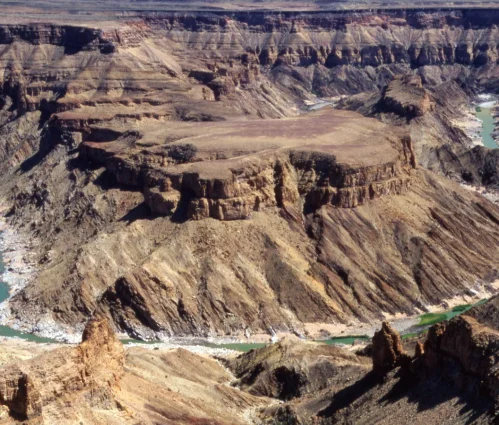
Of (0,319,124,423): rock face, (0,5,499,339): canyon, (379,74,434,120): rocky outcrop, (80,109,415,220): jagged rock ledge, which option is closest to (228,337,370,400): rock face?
(0,319,124,423): rock face

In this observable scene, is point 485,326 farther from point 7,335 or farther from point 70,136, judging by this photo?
point 70,136

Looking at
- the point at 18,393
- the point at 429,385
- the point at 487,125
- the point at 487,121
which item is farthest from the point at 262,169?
the point at 487,121

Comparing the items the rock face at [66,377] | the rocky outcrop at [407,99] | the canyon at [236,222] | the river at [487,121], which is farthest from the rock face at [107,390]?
the river at [487,121]

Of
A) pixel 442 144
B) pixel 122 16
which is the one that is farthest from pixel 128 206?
pixel 122 16

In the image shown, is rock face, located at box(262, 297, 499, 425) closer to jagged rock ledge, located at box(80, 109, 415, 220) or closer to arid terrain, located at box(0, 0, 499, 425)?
arid terrain, located at box(0, 0, 499, 425)

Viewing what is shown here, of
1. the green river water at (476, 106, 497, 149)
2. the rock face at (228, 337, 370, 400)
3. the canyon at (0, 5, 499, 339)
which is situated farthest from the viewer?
the green river water at (476, 106, 497, 149)

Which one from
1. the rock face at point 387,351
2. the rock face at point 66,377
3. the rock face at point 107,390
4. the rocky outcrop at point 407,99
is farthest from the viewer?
the rocky outcrop at point 407,99

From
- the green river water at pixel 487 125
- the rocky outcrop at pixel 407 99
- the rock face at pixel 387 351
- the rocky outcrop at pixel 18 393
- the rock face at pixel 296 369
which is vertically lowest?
the green river water at pixel 487 125

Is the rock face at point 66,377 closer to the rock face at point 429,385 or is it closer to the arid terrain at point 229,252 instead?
the arid terrain at point 229,252

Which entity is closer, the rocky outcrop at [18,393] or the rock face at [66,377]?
the rocky outcrop at [18,393]

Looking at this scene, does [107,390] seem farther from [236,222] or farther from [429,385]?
[236,222]
